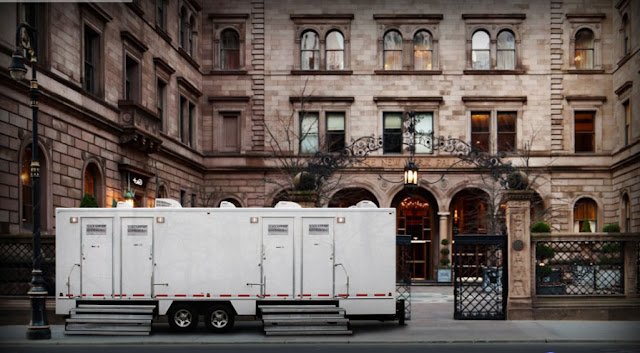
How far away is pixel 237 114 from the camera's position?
41.3 m

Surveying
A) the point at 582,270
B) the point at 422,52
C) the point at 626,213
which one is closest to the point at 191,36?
the point at 422,52

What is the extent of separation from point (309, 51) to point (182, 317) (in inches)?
1037

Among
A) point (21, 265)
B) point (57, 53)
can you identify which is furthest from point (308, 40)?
point (21, 265)

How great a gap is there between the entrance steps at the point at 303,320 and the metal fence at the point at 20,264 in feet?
19.6

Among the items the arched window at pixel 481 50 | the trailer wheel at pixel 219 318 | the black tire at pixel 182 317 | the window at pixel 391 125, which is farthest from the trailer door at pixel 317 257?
the arched window at pixel 481 50

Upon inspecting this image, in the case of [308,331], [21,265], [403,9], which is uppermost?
[403,9]

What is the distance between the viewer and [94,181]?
26.7 m

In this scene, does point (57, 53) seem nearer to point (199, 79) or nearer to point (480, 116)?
point (199, 79)

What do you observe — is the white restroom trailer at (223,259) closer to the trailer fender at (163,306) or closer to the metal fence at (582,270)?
the trailer fender at (163,306)

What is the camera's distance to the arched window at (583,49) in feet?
134

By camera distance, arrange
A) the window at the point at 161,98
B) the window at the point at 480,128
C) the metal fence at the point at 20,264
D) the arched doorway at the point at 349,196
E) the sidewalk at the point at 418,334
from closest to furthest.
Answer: the sidewalk at the point at 418,334 < the metal fence at the point at 20,264 < the window at the point at 161,98 < the window at the point at 480,128 < the arched doorway at the point at 349,196

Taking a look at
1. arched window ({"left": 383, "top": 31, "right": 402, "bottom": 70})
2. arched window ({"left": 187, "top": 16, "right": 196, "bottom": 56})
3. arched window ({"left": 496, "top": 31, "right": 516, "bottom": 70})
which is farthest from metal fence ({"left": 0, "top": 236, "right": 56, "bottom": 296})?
arched window ({"left": 496, "top": 31, "right": 516, "bottom": 70})

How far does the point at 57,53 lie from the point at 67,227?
8.73m

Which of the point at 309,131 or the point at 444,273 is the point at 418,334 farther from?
the point at 309,131
